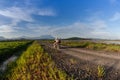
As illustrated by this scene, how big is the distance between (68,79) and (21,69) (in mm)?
9146

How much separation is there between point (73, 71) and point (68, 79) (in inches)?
123

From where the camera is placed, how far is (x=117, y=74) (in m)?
16.5

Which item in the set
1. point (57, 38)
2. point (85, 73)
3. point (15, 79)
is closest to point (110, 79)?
point (85, 73)

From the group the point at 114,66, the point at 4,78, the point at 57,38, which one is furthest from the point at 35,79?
the point at 57,38

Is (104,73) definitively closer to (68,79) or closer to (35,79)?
(68,79)

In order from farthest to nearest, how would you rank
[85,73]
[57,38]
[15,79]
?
[57,38] → [15,79] → [85,73]

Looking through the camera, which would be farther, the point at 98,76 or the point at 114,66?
the point at 114,66

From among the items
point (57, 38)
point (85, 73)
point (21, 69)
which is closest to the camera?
point (85, 73)

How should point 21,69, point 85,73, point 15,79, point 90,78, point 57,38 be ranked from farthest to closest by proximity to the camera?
point 57,38 → point 21,69 → point 15,79 → point 85,73 → point 90,78

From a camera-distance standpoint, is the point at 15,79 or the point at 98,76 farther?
the point at 15,79

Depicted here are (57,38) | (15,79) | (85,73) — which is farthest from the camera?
(57,38)

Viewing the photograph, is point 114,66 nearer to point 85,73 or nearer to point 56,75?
point 85,73

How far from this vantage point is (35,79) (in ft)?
58.2

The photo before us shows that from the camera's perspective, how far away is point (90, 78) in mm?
15602
